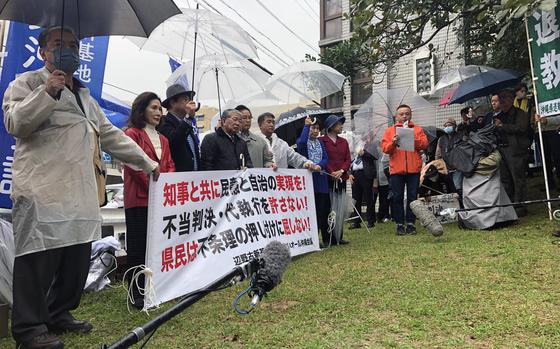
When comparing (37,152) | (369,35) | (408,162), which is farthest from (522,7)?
(37,152)

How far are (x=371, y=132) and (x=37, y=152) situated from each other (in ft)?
20.4

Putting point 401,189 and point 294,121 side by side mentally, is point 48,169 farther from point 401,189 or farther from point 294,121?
point 294,121

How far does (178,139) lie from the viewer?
4.08m

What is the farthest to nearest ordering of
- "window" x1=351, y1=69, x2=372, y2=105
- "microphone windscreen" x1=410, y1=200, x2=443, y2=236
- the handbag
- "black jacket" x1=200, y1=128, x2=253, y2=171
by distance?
1. "window" x1=351, y1=69, x2=372, y2=105
2. "microphone windscreen" x1=410, y1=200, x2=443, y2=236
3. "black jacket" x1=200, y1=128, x2=253, y2=171
4. the handbag

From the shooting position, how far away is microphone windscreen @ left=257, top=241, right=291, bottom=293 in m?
1.45

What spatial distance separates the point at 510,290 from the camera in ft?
10.7

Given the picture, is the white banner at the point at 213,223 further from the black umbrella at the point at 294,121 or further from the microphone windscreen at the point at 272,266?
the black umbrella at the point at 294,121

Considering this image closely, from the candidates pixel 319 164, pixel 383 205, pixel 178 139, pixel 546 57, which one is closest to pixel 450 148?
pixel 546 57

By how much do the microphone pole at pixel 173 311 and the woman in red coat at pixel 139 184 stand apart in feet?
7.44

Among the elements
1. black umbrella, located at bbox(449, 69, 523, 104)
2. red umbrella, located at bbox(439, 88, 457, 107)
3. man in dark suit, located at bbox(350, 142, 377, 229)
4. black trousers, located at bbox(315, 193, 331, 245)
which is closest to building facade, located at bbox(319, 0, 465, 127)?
red umbrella, located at bbox(439, 88, 457, 107)

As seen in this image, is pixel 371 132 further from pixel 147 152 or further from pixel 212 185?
pixel 147 152

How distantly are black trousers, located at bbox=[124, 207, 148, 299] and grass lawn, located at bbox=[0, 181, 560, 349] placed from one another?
40cm

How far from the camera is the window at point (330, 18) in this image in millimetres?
17852

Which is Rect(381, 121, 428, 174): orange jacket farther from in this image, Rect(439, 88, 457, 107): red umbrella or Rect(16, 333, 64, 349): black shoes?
Rect(16, 333, 64, 349): black shoes
